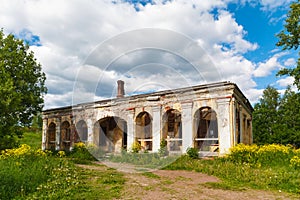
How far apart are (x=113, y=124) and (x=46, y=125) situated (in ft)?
18.2

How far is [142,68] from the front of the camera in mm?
10430

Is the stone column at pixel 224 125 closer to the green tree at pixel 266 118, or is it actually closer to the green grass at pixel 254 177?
the green grass at pixel 254 177

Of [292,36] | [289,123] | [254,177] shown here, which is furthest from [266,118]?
[254,177]

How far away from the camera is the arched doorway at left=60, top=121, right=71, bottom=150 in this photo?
1784cm

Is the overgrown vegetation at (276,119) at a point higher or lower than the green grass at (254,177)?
higher

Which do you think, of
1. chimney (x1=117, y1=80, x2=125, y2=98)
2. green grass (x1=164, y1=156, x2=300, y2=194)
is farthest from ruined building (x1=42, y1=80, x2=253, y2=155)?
green grass (x1=164, y1=156, x2=300, y2=194)

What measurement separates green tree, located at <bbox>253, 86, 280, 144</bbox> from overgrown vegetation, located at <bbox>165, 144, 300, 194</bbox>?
15854mm

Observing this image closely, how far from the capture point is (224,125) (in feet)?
37.8

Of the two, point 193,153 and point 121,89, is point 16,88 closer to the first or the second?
point 121,89

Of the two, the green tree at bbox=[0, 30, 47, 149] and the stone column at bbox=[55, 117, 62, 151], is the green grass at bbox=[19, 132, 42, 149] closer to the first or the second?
the stone column at bbox=[55, 117, 62, 151]

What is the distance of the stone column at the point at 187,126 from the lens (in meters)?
12.2

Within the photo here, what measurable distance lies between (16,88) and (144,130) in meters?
8.18

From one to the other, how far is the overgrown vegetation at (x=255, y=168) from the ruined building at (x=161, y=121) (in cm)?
121

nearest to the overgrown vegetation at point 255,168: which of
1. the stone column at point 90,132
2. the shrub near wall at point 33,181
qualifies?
the shrub near wall at point 33,181
